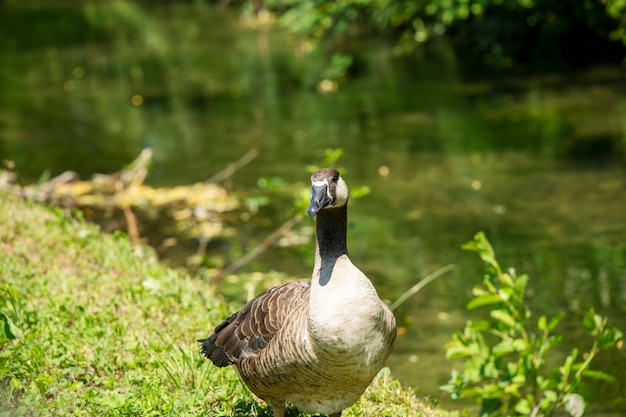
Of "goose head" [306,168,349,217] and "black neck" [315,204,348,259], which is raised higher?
"goose head" [306,168,349,217]

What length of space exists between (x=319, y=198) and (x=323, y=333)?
0.50 meters

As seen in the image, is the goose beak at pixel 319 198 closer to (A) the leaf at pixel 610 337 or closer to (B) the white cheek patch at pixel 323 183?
(B) the white cheek patch at pixel 323 183

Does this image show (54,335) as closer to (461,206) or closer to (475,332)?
(475,332)

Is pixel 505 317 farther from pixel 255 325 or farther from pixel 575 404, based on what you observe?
pixel 255 325

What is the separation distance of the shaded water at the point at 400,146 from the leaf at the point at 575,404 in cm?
163

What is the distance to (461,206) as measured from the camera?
827 cm

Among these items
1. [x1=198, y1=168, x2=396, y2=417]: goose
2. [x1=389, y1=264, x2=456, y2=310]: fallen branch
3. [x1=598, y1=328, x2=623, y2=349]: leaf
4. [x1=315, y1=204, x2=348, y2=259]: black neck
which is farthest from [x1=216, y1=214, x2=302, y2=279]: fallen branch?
[x1=598, y1=328, x2=623, y2=349]: leaf

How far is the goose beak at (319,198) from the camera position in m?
3.35

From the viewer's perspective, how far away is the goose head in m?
3.38

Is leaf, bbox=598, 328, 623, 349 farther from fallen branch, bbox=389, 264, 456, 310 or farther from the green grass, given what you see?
fallen branch, bbox=389, 264, 456, 310

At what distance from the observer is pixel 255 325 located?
3.84 m

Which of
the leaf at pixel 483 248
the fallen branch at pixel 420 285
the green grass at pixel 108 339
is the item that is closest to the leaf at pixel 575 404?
the leaf at pixel 483 248

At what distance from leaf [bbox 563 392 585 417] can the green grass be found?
888mm

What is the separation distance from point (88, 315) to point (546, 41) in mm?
11291
